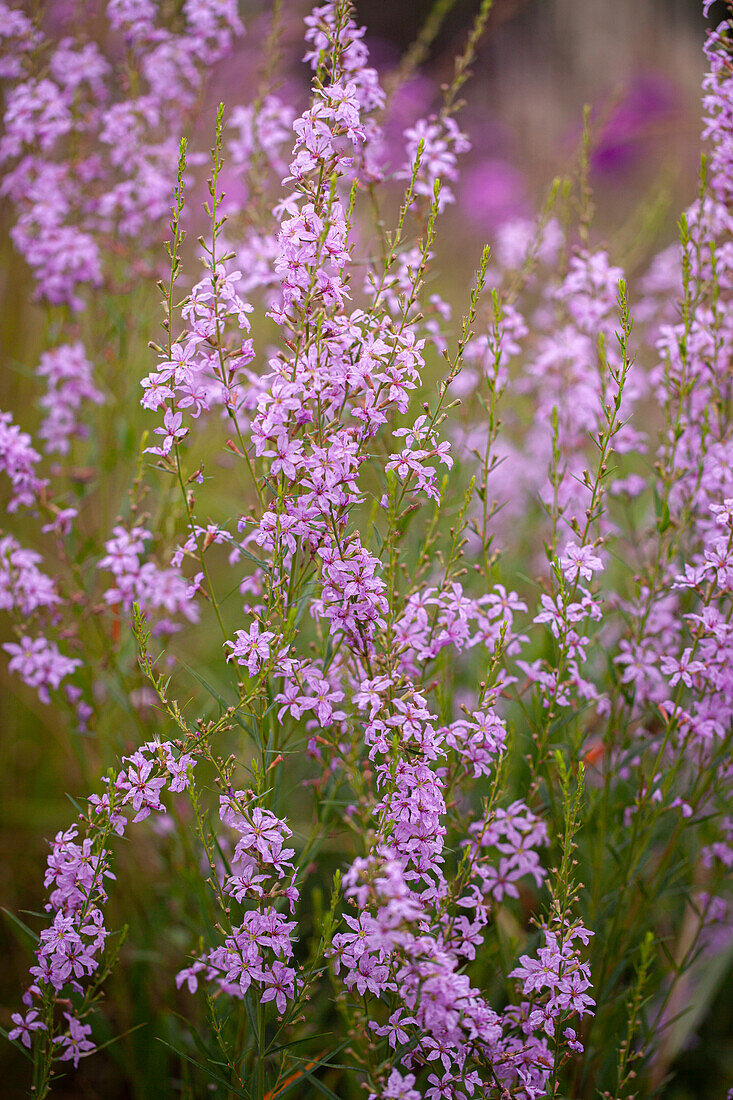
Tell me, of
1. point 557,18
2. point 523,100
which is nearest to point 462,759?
point 523,100

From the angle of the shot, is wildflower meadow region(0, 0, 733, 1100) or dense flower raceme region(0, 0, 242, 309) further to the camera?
dense flower raceme region(0, 0, 242, 309)

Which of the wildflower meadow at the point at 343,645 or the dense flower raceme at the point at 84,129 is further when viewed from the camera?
the dense flower raceme at the point at 84,129

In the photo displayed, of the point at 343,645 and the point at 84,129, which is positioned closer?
the point at 343,645

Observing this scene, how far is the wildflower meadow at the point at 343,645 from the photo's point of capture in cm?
147

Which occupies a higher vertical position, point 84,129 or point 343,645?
point 84,129

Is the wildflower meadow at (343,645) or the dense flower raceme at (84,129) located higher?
the dense flower raceme at (84,129)

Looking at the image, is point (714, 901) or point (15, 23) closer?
point (714, 901)

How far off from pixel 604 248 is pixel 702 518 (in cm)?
91

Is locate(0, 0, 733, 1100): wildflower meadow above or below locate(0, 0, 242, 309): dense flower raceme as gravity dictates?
below

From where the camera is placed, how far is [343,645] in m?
1.83

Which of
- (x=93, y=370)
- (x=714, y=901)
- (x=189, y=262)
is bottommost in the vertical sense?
(x=714, y=901)

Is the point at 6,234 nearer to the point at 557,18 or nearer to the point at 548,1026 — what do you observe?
the point at 548,1026

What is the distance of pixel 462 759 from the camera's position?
1.71 m

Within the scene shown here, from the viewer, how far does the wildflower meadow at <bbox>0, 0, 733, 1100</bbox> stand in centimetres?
147
